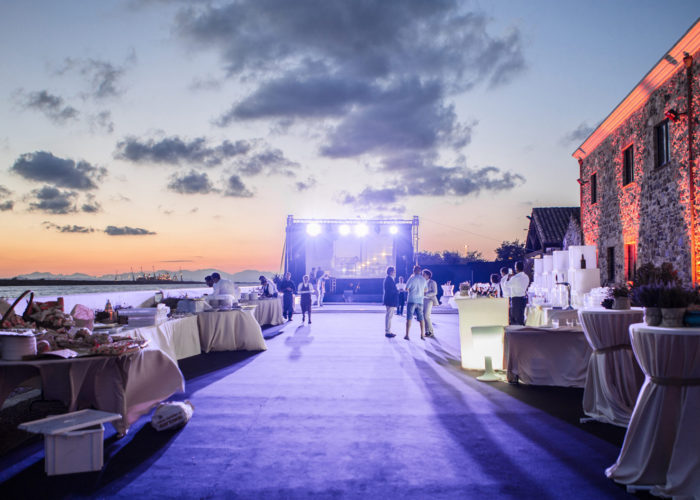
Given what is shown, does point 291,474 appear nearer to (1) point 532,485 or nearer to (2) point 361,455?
(2) point 361,455

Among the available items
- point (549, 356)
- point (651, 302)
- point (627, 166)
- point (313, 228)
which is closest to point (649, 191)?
point (627, 166)

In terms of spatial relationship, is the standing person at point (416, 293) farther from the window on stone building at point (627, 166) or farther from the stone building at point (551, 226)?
the stone building at point (551, 226)

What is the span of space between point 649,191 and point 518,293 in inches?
137

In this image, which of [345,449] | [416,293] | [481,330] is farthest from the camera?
[416,293]

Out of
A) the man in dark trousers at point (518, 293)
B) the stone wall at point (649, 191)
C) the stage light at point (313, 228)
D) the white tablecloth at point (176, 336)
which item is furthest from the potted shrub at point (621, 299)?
the stage light at point (313, 228)

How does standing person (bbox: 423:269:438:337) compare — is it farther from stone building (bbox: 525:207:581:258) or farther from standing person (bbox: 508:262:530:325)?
stone building (bbox: 525:207:581:258)

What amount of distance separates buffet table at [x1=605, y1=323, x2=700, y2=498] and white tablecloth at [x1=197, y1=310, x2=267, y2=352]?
21.1 feet

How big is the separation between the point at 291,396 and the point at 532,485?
2.89 m

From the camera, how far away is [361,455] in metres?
3.48

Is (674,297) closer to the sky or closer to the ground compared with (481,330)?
closer to the sky

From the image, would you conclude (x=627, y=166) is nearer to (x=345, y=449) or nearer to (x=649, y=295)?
(x=649, y=295)

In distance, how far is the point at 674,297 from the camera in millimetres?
3041

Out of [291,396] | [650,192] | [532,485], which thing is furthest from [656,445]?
[650,192]

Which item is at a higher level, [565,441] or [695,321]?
[695,321]
